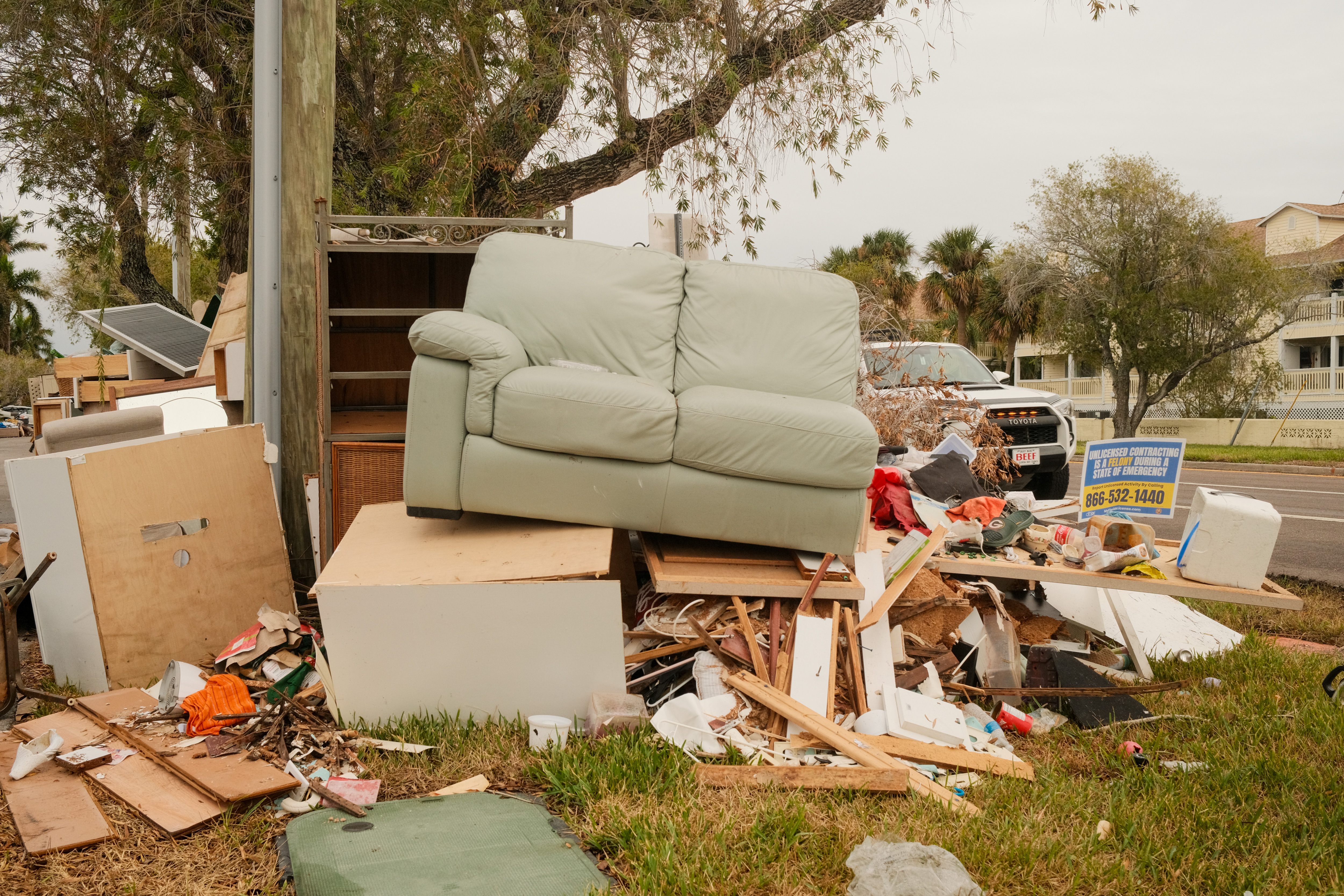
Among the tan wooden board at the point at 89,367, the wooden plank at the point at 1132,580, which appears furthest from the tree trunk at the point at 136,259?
the wooden plank at the point at 1132,580

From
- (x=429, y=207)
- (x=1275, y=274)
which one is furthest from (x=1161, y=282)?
(x=429, y=207)

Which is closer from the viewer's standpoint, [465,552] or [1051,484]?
[465,552]

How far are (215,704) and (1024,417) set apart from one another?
6.07 metres

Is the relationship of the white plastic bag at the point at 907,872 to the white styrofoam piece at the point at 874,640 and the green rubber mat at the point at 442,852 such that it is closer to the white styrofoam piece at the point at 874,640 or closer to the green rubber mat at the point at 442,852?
the green rubber mat at the point at 442,852

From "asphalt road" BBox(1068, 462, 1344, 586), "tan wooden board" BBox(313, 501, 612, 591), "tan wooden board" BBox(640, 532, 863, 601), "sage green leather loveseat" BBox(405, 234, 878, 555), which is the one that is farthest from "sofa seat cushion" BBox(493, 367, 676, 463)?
"asphalt road" BBox(1068, 462, 1344, 586)

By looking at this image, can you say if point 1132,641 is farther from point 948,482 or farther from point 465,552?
point 465,552

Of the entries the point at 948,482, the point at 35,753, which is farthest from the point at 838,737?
the point at 35,753

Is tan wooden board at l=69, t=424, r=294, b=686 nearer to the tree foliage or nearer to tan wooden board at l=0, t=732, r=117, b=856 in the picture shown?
tan wooden board at l=0, t=732, r=117, b=856

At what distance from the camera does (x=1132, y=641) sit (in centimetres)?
370

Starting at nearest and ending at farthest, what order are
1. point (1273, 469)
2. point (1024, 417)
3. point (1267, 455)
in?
point (1024, 417) < point (1273, 469) < point (1267, 455)

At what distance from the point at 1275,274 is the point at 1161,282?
87.2 inches

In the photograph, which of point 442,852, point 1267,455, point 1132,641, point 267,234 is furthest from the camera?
point 1267,455

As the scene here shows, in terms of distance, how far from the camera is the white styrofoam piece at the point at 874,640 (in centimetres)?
308

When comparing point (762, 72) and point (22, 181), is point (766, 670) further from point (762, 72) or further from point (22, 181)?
point (22, 181)
